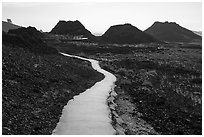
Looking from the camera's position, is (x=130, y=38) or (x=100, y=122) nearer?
(x=100, y=122)

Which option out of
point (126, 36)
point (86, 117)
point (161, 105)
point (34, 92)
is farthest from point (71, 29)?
point (86, 117)

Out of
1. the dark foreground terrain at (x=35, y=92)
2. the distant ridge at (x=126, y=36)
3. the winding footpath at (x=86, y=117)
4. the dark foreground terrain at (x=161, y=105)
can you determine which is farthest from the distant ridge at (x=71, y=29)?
the winding footpath at (x=86, y=117)

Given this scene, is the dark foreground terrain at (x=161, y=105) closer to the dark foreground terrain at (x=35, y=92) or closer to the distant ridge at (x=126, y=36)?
the dark foreground terrain at (x=35, y=92)

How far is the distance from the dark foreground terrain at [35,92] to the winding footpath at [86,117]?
72 centimetres

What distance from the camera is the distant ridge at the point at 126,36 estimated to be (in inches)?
5118

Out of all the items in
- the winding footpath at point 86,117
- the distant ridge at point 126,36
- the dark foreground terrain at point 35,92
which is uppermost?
the distant ridge at point 126,36

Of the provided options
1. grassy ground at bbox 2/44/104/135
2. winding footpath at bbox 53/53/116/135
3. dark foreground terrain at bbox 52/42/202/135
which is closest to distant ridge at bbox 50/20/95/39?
dark foreground terrain at bbox 52/42/202/135

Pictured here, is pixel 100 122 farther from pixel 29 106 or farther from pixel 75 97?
pixel 75 97

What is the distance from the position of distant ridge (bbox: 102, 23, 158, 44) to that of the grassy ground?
318 feet

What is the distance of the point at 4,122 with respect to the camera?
15.1 metres

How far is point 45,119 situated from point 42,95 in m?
5.41

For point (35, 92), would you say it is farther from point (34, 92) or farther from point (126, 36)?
point (126, 36)

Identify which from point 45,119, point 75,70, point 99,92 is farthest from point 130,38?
point 45,119

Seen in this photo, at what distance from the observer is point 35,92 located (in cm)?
2264
